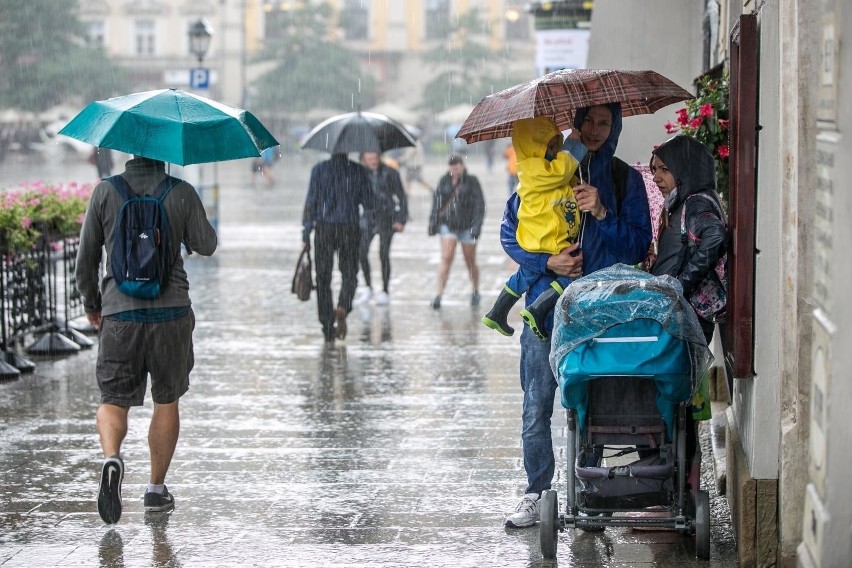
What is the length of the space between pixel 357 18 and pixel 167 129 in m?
81.5

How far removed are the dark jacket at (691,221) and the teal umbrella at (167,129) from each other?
198cm

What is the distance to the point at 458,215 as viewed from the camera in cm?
1616

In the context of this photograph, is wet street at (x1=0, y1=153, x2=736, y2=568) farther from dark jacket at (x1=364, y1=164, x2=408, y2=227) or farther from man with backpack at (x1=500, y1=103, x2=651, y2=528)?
dark jacket at (x1=364, y1=164, x2=408, y2=227)

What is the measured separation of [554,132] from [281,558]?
7.36 feet

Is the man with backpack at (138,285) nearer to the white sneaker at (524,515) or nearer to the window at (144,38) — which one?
the white sneaker at (524,515)

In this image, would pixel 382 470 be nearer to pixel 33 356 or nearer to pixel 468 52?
pixel 33 356

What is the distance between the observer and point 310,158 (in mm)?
71750

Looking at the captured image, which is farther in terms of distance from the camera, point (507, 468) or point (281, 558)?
point (507, 468)

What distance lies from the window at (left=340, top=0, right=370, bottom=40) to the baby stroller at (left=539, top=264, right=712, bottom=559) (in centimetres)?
8132

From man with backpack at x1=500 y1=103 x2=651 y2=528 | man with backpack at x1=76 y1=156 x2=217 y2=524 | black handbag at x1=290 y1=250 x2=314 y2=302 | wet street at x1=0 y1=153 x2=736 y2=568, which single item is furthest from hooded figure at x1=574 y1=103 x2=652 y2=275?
black handbag at x1=290 y1=250 x2=314 y2=302

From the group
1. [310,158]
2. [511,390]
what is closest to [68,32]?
[310,158]

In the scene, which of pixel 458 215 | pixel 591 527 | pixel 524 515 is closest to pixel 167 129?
pixel 524 515

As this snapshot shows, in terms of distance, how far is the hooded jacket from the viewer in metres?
6.48

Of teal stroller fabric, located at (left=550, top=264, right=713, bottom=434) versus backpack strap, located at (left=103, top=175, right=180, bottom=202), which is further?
backpack strap, located at (left=103, top=175, right=180, bottom=202)
